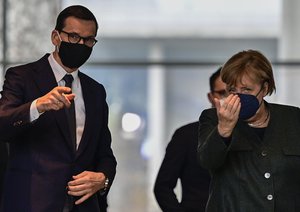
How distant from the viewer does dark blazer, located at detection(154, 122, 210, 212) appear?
4926 millimetres

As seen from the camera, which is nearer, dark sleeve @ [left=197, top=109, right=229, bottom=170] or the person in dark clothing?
dark sleeve @ [left=197, top=109, right=229, bottom=170]

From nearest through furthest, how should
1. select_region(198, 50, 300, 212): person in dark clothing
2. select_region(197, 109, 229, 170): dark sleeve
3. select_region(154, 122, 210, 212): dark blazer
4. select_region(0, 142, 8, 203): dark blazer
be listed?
select_region(197, 109, 229, 170): dark sleeve, select_region(198, 50, 300, 212): person in dark clothing, select_region(0, 142, 8, 203): dark blazer, select_region(154, 122, 210, 212): dark blazer

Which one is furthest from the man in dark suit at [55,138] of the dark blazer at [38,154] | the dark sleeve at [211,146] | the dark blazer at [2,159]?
the dark blazer at [2,159]

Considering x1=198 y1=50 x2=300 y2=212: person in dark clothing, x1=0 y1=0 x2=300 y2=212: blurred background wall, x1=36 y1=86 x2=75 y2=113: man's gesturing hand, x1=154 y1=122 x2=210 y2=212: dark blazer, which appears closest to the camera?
x1=36 y1=86 x2=75 y2=113: man's gesturing hand

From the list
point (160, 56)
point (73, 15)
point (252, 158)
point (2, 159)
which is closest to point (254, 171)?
point (252, 158)

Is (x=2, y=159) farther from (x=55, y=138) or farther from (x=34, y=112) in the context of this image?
(x=34, y=112)

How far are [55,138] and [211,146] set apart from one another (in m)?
0.66

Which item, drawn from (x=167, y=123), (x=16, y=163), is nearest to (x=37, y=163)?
(x=16, y=163)

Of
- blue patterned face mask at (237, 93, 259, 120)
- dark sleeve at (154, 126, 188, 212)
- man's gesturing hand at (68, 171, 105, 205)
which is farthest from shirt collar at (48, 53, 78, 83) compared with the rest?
dark sleeve at (154, 126, 188, 212)

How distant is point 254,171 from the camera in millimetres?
3816

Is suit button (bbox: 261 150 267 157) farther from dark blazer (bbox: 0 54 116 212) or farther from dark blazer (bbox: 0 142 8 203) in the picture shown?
dark blazer (bbox: 0 142 8 203)

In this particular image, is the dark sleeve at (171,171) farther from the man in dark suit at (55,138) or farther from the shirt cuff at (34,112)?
the shirt cuff at (34,112)

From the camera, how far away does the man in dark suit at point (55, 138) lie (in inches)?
152

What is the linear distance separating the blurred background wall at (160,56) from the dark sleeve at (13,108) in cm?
401
